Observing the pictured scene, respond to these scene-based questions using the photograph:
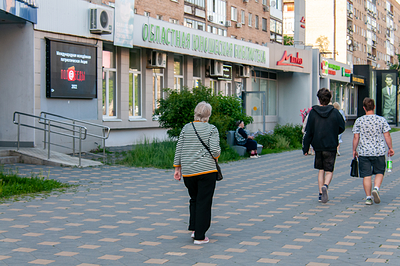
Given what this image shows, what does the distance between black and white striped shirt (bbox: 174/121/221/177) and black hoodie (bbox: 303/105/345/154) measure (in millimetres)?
3158

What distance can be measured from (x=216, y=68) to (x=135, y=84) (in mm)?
6216

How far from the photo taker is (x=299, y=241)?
598cm

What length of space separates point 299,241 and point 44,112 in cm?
1076

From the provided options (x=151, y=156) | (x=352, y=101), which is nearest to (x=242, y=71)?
(x=151, y=156)

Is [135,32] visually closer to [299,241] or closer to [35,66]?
[35,66]

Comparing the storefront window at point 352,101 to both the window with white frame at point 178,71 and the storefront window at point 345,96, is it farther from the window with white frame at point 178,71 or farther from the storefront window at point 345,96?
the window with white frame at point 178,71

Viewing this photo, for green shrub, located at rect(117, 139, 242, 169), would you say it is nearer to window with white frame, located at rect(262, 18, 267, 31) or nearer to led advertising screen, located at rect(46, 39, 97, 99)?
led advertising screen, located at rect(46, 39, 97, 99)

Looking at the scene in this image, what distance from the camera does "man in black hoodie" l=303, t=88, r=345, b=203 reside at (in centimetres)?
867

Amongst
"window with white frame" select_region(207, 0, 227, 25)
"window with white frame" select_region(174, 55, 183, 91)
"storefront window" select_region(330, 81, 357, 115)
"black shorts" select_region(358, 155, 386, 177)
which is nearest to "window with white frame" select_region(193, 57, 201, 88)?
"window with white frame" select_region(174, 55, 183, 91)

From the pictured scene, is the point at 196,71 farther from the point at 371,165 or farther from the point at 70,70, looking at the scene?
the point at 371,165

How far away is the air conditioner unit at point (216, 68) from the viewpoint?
26.7 meters

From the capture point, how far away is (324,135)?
28.5 feet

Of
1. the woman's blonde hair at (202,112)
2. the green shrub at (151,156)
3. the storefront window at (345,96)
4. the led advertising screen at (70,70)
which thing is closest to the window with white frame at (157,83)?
the led advertising screen at (70,70)

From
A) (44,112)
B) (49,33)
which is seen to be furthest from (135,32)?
(44,112)
